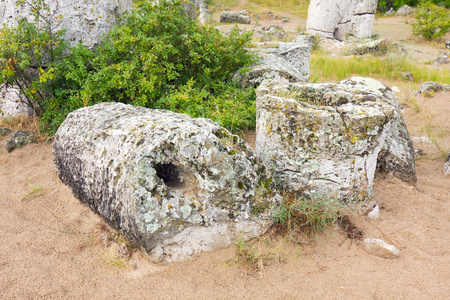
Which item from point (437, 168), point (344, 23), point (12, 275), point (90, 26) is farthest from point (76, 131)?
point (344, 23)

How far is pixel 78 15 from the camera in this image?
17.2 feet

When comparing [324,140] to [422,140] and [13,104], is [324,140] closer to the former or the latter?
[422,140]

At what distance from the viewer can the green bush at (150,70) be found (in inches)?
180

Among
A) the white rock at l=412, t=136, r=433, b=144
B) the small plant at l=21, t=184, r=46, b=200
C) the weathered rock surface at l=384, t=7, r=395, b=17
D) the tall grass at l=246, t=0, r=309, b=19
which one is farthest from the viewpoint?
the weathered rock surface at l=384, t=7, r=395, b=17

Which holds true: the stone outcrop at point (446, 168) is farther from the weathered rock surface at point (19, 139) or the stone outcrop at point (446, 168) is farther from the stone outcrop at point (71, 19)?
the weathered rock surface at point (19, 139)

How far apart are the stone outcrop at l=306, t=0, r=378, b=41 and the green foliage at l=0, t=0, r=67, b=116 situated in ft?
40.8

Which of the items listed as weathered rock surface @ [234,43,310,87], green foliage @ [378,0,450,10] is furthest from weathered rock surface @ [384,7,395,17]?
weathered rock surface @ [234,43,310,87]

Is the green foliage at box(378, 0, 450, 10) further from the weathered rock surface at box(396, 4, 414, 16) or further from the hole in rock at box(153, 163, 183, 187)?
the hole in rock at box(153, 163, 183, 187)

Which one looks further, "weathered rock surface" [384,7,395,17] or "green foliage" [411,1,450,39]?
"weathered rock surface" [384,7,395,17]

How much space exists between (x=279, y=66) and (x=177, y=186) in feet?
12.0

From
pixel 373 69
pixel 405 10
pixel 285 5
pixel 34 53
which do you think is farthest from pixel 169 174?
pixel 405 10

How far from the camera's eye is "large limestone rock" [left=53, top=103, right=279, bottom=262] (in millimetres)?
2514

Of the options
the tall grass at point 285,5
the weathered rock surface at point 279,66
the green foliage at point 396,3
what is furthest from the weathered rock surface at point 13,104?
the green foliage at point 396,3

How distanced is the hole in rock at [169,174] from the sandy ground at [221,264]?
61 centimetres
